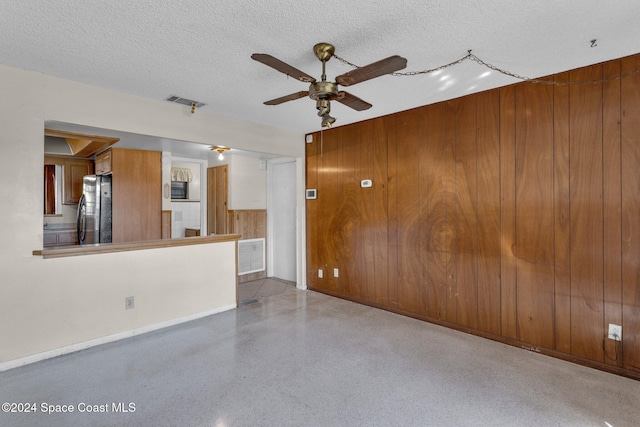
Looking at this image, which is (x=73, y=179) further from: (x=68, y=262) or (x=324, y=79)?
(x=324, y=79)

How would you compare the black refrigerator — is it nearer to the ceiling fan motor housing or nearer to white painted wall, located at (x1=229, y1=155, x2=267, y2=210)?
white painted wall, located at (x1=229, y1=155, x2=267, y2=210)

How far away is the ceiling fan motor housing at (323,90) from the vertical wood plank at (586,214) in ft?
6.84

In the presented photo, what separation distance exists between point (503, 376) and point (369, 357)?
40.8 inches

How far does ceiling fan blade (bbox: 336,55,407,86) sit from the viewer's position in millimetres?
1668

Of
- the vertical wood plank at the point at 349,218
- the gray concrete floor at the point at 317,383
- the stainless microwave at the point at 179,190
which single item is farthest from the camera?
the stainless microwave at the point at 179,190

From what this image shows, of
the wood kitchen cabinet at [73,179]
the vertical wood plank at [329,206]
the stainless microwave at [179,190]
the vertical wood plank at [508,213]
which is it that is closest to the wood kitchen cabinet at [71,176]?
the wood kitchen cabinet at [73,179]

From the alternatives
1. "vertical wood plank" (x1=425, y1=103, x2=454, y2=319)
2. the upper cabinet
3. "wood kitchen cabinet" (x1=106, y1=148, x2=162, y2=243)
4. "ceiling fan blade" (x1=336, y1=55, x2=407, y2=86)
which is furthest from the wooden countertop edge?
"ceiling fan blade" (x1=336, y1=55, x2=407, y2=86)

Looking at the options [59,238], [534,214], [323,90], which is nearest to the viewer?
[323,90]

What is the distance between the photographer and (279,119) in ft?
13.1

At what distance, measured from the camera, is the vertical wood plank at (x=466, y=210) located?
3146 millimetres

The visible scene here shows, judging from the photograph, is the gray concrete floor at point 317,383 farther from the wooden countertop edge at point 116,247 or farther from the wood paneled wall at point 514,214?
the wooden countertop edge at point 116,247

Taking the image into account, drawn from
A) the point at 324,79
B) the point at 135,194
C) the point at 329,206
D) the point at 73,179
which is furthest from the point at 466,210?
the point at 73,179

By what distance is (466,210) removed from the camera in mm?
3199

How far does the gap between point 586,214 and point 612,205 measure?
0.56 ft
